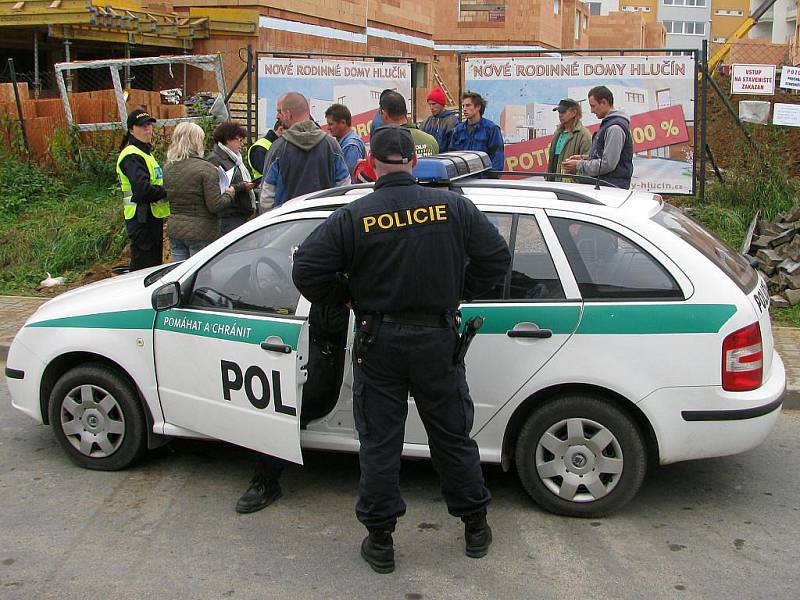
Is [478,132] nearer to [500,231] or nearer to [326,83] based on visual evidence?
[326,83]

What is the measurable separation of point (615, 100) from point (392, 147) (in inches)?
327

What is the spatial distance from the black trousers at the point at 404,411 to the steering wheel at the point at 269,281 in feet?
3.00

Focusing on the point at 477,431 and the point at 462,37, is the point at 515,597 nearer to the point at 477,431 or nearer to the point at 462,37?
the point at 477,431

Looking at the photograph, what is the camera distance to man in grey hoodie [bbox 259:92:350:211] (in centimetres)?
710

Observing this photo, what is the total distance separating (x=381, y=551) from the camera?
4.18 meters

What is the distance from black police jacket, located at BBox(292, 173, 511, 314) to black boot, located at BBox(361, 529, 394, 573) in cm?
100

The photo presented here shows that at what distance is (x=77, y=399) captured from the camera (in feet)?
17.5

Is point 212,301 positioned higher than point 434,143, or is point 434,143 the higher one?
point 434,143

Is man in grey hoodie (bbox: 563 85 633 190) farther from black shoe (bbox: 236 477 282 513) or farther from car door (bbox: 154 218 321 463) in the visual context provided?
black shoe (bbox: 236 477 282 513)

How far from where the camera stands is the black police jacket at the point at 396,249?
12.9ft

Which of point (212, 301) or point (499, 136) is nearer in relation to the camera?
point (212, 301)

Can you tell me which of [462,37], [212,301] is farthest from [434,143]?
[462,37]

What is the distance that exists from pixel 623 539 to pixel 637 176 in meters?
7.95

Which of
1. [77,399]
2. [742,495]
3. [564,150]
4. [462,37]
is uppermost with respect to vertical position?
[462,37]
